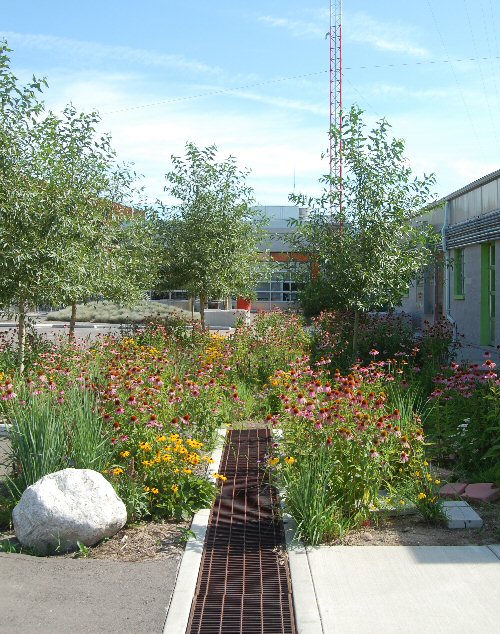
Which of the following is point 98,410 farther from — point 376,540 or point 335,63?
point 335,63

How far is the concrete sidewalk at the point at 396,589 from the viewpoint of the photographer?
12.9 feet

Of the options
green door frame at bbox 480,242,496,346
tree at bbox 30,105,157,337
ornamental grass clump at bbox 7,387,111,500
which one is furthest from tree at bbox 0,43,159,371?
green door frame at bbox 480,242,496,346

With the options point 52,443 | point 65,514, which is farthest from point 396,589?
point 52,443

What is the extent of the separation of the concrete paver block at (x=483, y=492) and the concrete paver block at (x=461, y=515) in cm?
27

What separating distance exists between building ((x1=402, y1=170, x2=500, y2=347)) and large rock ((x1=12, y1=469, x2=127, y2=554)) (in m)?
9.89

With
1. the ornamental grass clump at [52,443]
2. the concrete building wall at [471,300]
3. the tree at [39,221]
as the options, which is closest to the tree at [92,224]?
the tree at [39,221]

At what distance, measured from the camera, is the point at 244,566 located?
15.9 feet

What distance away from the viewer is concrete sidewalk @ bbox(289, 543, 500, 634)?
3.94m

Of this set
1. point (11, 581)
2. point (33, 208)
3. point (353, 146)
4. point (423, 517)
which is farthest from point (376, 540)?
point (353, 146)

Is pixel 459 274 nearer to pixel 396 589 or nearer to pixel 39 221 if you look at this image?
pixel 39 221

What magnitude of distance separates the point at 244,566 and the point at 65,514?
48.3 inches

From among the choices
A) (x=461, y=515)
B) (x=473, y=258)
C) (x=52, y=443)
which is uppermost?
(x=473, y=258)

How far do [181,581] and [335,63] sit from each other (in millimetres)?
33134

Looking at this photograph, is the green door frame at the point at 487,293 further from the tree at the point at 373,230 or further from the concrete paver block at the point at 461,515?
the concrete paver block at the point at 461,515
